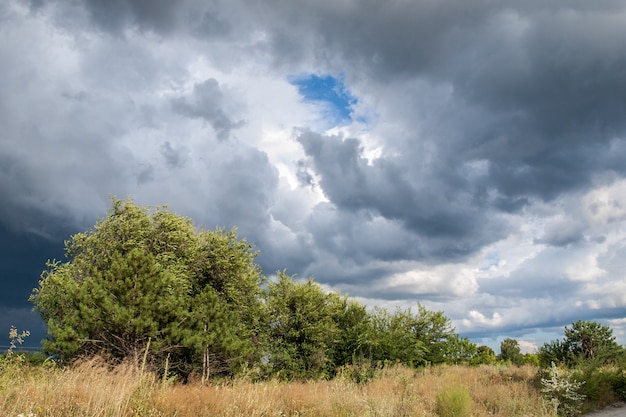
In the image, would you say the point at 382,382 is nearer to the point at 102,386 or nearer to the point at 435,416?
the point at 435,416

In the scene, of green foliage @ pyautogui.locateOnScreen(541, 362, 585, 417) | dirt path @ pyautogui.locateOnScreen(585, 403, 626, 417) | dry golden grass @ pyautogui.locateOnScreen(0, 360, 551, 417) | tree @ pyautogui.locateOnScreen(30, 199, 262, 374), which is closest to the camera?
dry golden grass @ pyautogui.locateOnScreen(0, 360, 551, 417)

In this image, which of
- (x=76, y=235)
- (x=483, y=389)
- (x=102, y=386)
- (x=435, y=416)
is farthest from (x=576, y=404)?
(x=76, y=235)

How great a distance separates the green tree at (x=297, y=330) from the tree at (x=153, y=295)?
243 centimetres

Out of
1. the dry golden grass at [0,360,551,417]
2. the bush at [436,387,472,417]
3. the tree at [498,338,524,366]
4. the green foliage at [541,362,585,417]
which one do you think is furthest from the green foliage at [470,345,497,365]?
the bush at [436,387,472,417]

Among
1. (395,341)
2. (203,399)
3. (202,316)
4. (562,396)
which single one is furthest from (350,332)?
(203,399)

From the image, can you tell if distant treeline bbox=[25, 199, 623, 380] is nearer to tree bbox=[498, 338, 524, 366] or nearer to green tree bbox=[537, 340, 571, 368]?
green tree bbox=[537, 340, 571, 368]

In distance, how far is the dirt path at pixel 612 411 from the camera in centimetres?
1535

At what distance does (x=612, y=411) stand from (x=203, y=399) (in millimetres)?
14075

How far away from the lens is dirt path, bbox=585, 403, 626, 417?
15.3m

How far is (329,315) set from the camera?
42.8 m

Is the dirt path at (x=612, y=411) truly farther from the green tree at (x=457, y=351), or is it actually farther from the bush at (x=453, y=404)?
the green tree at (x=457, y=351)

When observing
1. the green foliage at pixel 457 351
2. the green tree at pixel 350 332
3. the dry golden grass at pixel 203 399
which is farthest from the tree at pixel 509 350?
the dry golden grass at pixel 203 399

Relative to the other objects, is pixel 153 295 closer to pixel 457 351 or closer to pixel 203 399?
pixel 203 399

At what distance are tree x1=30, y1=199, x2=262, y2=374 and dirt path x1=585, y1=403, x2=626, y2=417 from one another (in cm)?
1559
